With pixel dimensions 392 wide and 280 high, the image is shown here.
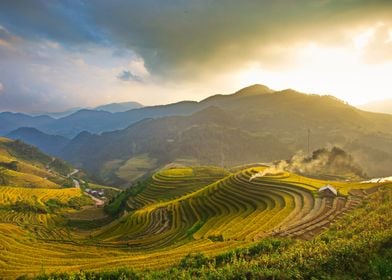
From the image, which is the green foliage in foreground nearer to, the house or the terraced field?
the terraced field

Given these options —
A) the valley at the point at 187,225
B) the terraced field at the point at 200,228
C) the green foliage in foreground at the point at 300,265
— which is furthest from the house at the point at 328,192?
the green foliage in foreground at the point at 300,265

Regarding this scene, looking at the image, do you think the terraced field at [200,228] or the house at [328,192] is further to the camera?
the house at [328,192]

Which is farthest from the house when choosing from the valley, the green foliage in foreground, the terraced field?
A: the green foliage in foreground

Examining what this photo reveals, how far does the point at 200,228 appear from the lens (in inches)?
1684

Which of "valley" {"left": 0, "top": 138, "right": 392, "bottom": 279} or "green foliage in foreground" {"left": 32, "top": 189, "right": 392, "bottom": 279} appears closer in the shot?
"green foliage in foreground" {"left": 32, "top": 189, "right": 392, "bottom": 279}

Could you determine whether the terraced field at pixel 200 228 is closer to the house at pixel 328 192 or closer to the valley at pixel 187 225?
the valley at pixel 187 225

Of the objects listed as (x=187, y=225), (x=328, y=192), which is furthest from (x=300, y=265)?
(x=187, y=225)

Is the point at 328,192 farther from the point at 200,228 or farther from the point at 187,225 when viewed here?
the point at 187,225

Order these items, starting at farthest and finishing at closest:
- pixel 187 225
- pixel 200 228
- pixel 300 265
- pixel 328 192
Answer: pixel 187 225
pixel 328 192
pixel 200 228
pixel 300 265

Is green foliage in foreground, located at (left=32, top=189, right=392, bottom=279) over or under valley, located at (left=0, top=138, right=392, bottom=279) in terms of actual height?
over

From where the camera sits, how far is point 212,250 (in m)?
25.7

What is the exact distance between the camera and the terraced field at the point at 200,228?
2648 centimetres

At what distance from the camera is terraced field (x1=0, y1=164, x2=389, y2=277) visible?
86.9 feet

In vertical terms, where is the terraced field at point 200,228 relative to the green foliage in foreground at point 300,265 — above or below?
below
